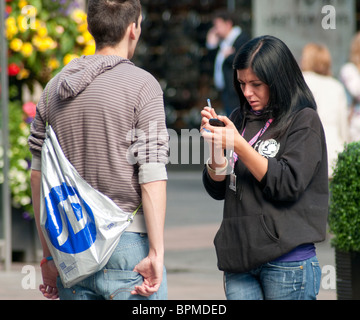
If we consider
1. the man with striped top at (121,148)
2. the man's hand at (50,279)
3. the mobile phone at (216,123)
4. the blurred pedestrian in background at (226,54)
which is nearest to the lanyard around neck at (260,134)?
the mobile phone at (216,123)

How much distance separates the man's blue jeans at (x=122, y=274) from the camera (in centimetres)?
285

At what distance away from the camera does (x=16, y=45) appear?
7133 mm

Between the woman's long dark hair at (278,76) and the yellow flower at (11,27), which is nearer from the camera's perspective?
the woman's long dark hair at (278,76)

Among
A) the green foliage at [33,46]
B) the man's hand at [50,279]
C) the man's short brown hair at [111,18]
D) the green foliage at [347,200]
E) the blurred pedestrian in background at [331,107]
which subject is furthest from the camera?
the blurred pedestrian in background at [331,107]

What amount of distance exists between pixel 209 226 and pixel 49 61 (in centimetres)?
305

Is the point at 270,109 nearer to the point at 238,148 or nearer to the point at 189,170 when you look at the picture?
the point at 238,148

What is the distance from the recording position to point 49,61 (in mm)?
7199

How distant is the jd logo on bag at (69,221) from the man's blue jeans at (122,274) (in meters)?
0.12

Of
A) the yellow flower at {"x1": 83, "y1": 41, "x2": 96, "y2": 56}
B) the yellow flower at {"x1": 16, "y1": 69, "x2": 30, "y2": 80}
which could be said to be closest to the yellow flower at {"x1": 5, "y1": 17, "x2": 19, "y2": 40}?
the yellow flower at {"x1": 16, "y1": 69, "x2": 30, "y2": 80}

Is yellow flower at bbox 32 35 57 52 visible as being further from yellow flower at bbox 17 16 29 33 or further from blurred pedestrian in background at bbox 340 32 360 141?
blurred pedestrian in background at bbox 340 32 360 141

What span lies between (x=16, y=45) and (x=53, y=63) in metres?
0.35

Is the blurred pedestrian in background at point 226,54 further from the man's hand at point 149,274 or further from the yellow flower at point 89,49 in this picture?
the man's hand at point 149,274

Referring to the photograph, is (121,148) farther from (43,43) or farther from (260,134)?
(43,43)
